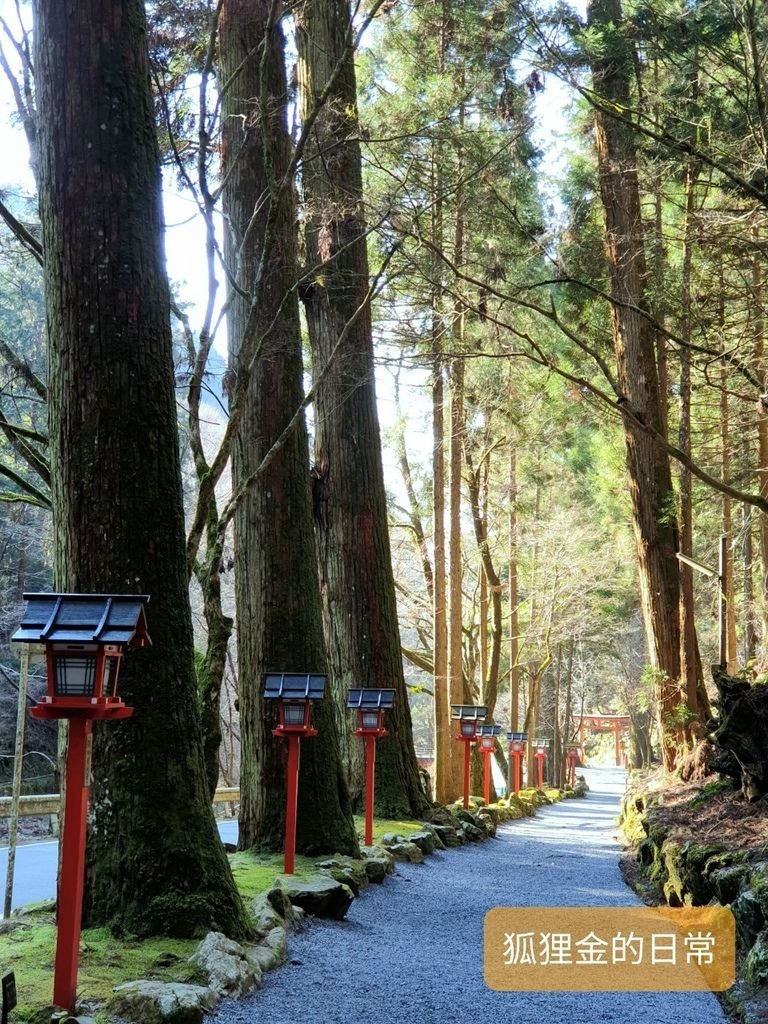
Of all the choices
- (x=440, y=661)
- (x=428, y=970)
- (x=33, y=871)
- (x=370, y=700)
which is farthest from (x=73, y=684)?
(x=440, y=661)

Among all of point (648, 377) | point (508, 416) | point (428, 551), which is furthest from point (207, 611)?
point (428, 551)

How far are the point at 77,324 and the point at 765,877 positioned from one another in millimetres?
3649

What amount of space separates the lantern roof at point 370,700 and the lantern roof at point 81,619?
4.54 meters

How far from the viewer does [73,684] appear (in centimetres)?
288

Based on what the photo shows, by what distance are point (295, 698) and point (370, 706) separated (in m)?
1.89

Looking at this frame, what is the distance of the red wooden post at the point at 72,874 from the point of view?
2.81 meters

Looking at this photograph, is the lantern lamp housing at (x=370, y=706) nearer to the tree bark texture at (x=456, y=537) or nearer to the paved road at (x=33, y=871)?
the paved road at (x=33, y=871)

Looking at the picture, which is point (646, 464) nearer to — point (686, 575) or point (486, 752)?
point (686, 575)

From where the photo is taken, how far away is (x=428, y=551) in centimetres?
1783

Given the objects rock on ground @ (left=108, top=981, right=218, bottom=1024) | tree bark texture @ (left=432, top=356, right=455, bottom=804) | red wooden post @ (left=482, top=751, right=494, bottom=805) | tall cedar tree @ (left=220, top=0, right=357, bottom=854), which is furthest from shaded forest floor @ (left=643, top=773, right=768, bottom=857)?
red wooden post @ (left=482, top=751, right=494, bottom=805)

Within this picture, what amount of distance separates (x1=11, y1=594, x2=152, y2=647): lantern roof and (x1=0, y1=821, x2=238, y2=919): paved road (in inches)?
153

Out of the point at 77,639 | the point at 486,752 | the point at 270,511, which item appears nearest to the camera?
the point at 77,639

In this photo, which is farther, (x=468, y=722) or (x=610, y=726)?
(x=610, y=726)

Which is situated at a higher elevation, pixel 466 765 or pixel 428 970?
pixel 466 765
